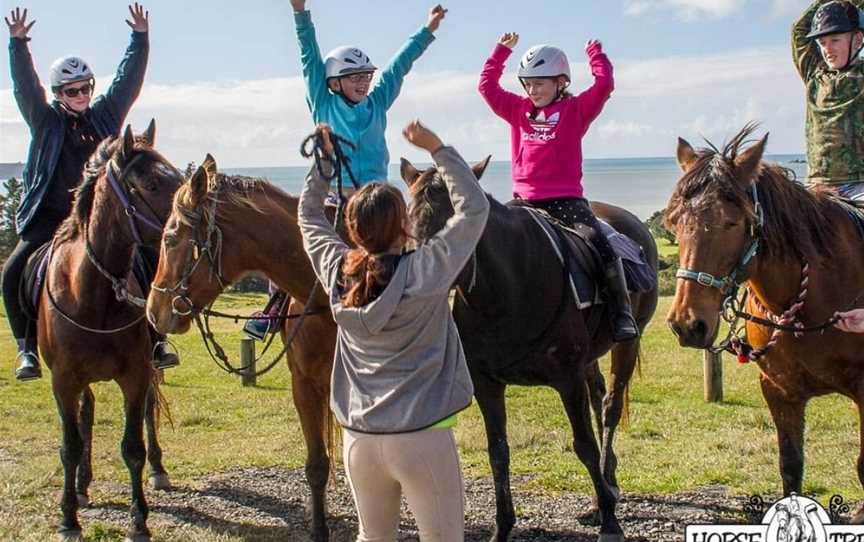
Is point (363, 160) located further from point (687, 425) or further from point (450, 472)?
point (687, 425)

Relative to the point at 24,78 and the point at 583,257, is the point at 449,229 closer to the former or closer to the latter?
the point at 583,257

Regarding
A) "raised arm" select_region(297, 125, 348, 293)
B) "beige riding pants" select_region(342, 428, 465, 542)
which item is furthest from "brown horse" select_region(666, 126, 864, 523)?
"raised arm" select_region(297, 125, 348, 293)

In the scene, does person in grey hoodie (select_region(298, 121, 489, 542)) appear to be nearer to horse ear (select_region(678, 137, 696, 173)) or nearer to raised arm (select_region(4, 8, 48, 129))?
horse ear (select_region(678, 137, 696, 173))

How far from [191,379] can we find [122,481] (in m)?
6.41

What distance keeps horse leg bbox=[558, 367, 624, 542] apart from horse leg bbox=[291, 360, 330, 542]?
1.60m

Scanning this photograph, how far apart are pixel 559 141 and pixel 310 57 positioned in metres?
1.82

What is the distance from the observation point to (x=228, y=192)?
18.7ft

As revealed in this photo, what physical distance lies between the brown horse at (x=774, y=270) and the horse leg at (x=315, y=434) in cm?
244

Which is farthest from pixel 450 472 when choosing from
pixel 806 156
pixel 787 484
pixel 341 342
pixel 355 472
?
pixel 806 156

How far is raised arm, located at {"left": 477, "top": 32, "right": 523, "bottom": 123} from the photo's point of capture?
269 inches

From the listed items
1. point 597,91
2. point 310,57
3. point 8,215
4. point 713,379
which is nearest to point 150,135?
point 310,57

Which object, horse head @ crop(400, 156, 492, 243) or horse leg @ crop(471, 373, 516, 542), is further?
horse leg @ crop(471, 373, 516, 542)

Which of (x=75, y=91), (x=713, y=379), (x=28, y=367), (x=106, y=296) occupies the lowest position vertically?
(x=713, y=379)

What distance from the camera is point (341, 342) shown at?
3.98 metres
